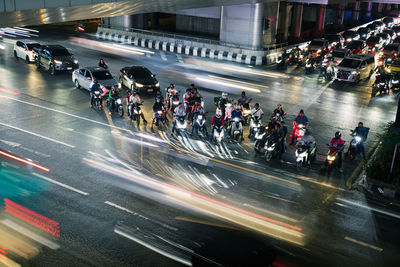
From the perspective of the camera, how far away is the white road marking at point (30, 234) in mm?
9850

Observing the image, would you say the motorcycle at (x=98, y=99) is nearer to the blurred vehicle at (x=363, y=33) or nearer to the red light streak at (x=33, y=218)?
the red light streak at (x=33, y=218)

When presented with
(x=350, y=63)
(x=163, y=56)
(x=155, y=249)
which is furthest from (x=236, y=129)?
(x=163, y=56)

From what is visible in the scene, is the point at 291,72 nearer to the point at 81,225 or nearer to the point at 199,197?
the point at 199,197

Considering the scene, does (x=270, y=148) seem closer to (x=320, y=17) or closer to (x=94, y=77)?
(x=94, y=77)

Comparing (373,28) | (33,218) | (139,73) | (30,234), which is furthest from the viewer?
(373,28)

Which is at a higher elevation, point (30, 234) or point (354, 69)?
point (354, 69)

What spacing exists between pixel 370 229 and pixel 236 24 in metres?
27.0

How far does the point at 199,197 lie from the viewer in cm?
1248

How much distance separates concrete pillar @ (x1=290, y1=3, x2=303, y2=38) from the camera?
4491 centimetres

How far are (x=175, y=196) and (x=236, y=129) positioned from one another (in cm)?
586

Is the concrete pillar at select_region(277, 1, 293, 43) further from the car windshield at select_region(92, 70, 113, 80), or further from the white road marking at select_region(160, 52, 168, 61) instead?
the car windshield at select_region(92, 70, 113, 80)

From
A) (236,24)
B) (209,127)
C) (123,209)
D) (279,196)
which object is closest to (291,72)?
(236,24)

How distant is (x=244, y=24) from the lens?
34938 millimetres

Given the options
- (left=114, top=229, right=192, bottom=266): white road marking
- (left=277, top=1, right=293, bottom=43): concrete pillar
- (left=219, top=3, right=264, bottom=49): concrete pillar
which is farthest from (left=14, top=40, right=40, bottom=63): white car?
(left=114, top=229, right=192, bottom=266): white road marking
